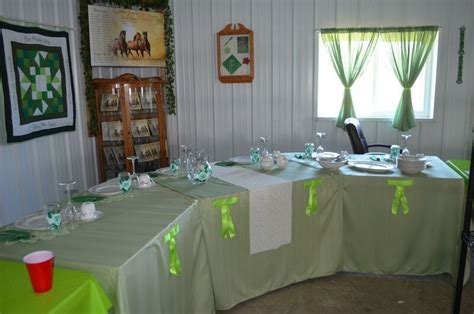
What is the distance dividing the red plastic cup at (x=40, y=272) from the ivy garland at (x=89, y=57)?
10.5 ft

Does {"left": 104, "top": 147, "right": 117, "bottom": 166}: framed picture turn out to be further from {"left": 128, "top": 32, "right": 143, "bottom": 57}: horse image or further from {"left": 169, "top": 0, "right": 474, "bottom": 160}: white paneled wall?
{"left": 128, "top": 32, "right": 143, "bottom": 57}: horse image

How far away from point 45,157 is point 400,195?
3.10 m

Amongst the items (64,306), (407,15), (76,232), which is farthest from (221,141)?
(64,306)

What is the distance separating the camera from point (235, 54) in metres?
4.90

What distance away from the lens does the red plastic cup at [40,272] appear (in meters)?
1.30

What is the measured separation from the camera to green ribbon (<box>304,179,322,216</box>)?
2.68 meters

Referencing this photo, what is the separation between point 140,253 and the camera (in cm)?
160

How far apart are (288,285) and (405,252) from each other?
86cm

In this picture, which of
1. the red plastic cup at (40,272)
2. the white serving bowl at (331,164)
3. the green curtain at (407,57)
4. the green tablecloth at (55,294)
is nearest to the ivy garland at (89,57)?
the green curtain at (407,57)

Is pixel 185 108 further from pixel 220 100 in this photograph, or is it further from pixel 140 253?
pixel 140 253

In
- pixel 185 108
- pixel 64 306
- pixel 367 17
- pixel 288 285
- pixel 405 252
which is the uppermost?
pixel 367 17

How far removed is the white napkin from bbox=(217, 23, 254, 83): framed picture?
8.19 feet

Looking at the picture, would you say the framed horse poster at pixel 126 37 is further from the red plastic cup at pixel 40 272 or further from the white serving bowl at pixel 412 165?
the red plastic cup at pixel 40 272

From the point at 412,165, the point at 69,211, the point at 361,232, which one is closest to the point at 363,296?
the point at 361,232
